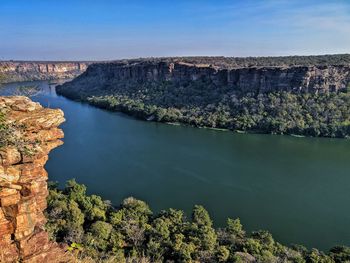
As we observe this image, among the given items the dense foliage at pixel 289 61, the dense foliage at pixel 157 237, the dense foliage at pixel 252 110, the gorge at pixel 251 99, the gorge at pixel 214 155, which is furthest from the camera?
the dense foliage at pixel 289 61

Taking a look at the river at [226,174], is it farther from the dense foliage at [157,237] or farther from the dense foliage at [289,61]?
the dense foliage at [289,61]

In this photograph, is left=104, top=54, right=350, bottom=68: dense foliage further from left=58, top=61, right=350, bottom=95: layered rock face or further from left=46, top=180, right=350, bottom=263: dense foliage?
left=46, top=180, right=350, bottom=263: dense foliage

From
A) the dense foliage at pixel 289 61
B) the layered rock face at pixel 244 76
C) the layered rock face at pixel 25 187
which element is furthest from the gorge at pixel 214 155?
the dense foliage at pixel 289 61

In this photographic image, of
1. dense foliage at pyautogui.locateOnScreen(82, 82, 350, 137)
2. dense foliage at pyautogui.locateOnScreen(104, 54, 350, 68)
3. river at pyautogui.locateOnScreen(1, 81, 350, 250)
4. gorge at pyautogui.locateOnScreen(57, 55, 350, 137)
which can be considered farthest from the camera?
dense foliage at pyautogui.locateOnScreen(104, 54, 350, 68)

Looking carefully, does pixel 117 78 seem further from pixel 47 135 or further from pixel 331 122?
pixel 47 135

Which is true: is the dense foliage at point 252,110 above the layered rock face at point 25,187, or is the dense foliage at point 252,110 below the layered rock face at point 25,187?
below

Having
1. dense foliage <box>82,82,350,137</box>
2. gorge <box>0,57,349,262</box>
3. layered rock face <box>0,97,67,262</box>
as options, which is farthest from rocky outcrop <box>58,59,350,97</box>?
layered rock face <box>0,97,67,262</box>

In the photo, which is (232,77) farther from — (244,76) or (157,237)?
(157,237)
